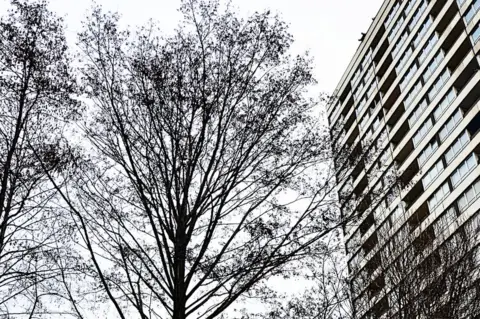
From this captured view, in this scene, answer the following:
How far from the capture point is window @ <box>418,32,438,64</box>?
1460 inches

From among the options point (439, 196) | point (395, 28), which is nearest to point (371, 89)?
point (395, 28)

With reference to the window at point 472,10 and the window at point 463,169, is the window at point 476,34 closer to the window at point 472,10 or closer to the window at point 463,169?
the window at point 472,10

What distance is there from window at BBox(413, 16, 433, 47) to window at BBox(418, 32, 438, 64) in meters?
1.08

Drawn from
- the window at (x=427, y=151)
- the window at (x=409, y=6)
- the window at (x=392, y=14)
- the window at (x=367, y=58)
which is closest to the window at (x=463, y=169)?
the window at (x=427, y=151)

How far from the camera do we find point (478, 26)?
32.1 m

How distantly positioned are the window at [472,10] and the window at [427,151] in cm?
830

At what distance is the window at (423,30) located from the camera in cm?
3815

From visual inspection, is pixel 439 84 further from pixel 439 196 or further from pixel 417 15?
pixel 439 196

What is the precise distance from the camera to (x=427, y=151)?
1442 inches

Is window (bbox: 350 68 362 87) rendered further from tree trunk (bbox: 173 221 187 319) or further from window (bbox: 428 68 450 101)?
tree trunk (bbox: 173 221 187 319)

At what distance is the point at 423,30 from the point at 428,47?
1.72 metres

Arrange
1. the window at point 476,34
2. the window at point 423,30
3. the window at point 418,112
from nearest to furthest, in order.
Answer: the window at point 476,34, the window at point 418,112, the window at point 423,30

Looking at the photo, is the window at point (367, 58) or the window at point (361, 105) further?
the window at point (361, 105)

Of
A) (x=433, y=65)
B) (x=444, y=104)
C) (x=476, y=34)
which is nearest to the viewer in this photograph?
(x=476, y=34)
